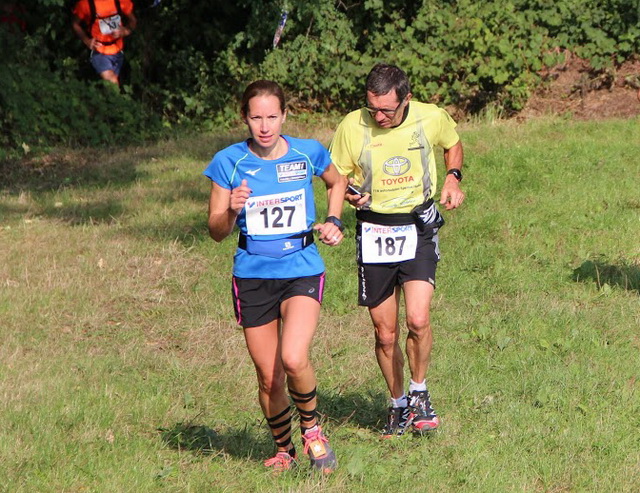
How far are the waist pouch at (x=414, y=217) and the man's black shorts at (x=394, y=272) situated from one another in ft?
0.20

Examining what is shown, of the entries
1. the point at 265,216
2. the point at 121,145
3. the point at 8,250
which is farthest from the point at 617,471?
the point at 121,145

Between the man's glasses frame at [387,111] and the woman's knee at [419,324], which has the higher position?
the man's glasses frame at [387,111]

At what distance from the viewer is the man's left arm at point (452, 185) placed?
6.69 metres

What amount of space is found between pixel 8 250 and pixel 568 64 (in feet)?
27.7

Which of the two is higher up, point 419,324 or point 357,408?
point 419,324

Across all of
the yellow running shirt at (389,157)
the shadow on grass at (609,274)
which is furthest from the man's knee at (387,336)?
the shadow on grass at (609,274)

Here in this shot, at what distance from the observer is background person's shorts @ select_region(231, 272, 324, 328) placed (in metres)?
5.90

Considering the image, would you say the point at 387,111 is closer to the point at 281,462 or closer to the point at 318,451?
the point at 318,451

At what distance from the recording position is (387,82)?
21.1ft

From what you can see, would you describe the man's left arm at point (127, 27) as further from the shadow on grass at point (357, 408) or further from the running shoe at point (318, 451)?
the running shoe at point (318, 451)

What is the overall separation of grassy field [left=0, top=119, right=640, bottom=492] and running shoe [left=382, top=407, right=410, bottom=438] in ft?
0.35

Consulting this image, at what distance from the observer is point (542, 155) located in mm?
13188

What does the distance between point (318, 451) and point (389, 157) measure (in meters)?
1.78

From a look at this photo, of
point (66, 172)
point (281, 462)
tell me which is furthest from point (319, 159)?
point (66, 172)
